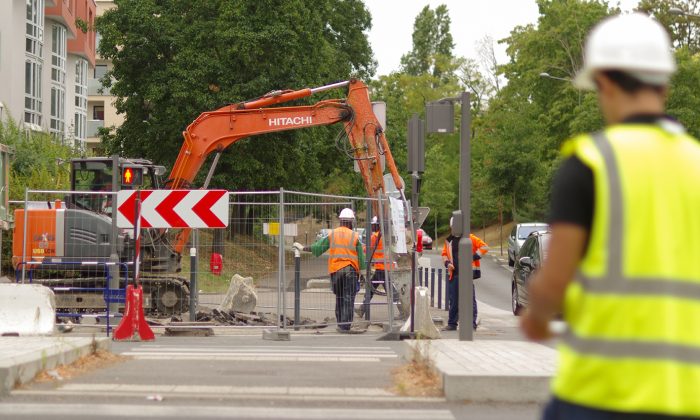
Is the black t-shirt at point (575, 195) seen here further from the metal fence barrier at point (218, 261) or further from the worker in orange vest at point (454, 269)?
the worker in orange vest at point (454, 269)

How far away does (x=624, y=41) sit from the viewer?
325cm

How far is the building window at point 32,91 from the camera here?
4900 cm

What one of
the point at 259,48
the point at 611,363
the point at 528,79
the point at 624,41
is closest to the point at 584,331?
the point at 611,363

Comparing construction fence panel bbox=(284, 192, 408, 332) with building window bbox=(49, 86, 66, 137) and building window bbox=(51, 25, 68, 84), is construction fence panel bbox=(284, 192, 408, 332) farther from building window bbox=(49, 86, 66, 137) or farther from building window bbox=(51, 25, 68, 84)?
building window bbox=(51, 25, 68, 84)

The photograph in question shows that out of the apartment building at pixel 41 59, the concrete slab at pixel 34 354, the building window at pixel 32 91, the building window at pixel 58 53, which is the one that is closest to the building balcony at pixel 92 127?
the apartment building at pixel 41 59

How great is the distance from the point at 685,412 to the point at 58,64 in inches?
2256

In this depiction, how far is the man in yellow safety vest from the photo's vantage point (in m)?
3.06

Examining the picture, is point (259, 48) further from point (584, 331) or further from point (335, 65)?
point (584, 331)

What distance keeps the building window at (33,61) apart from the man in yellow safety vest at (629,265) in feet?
157

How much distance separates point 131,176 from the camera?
22094 millimetres

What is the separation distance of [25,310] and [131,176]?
8091mm

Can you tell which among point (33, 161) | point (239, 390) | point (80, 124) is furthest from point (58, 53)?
point (239, 390)

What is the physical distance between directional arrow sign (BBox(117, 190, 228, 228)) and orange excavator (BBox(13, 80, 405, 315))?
1.67m

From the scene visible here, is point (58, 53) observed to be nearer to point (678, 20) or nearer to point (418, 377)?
point (678, 20)
